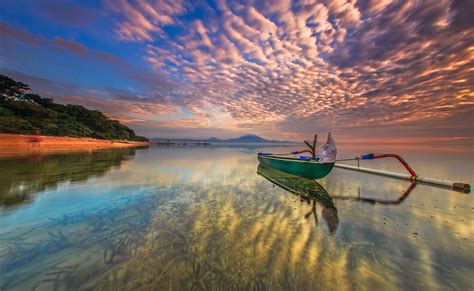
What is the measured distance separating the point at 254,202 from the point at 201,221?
134 inches

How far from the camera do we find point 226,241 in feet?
17.1

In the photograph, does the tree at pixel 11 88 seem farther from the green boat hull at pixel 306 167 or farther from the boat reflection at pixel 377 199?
the boat reflection at pixel 377 199

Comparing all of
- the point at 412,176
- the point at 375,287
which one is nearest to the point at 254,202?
the point at 375,287

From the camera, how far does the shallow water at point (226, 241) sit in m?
3.71

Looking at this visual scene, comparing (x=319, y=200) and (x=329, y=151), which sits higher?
(x=329, y=151)

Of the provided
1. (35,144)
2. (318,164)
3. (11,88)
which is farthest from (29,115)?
(318,164)

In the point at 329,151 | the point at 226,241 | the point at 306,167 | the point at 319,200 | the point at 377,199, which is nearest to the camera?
the point at 226,241

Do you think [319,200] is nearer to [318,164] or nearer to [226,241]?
[318,164]

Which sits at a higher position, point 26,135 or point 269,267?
point 26,135

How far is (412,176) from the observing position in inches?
601

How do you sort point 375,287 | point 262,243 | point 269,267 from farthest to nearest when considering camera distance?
point 262,243
point 269,267
point 375,287

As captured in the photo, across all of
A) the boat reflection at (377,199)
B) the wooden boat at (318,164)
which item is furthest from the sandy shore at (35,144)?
the boat reflection at (377,199)

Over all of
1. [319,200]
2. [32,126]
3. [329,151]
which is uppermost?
[32,126]

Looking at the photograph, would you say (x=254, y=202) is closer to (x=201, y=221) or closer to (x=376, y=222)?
(x=201, y=221)
